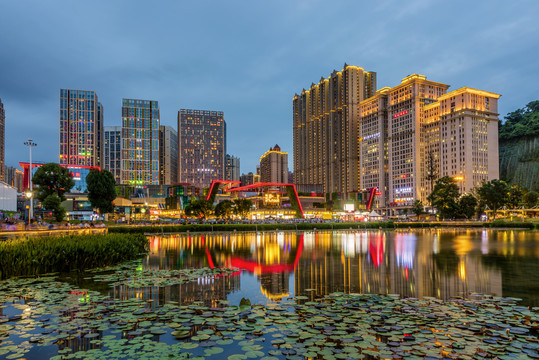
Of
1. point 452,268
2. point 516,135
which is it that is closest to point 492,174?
point 516,135

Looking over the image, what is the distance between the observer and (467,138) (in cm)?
14475

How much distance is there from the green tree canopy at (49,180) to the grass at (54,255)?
134 ft

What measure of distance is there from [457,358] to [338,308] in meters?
3.64

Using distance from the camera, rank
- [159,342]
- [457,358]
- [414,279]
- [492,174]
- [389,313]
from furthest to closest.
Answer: [492,174] → [414,279] → [389,313] → [159,342] → [457,358]

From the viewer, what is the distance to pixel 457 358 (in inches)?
239

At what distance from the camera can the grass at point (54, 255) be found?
14664 mm

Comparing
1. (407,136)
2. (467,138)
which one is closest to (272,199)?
(407,136)

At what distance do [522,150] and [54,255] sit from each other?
602 feet

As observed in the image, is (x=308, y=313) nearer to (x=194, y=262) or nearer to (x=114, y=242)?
(x=194, y=262)

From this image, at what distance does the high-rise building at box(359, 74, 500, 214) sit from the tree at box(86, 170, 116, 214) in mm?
120335

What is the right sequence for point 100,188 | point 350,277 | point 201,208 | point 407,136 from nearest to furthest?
1. point 350,277
2. point 100,188
3. point 201,208
4. point 407,136

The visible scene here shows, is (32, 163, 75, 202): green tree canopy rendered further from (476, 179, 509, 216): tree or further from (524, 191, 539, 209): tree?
(524, 191, 539, 209): tree

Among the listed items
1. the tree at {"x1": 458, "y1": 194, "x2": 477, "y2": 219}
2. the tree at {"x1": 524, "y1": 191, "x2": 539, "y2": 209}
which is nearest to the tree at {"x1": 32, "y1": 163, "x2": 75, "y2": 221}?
the tree at {"x1": 458, "y1": 194, "x2": 477, "y2": 219}

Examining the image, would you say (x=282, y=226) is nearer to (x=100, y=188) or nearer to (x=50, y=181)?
(x=100, y=188)
